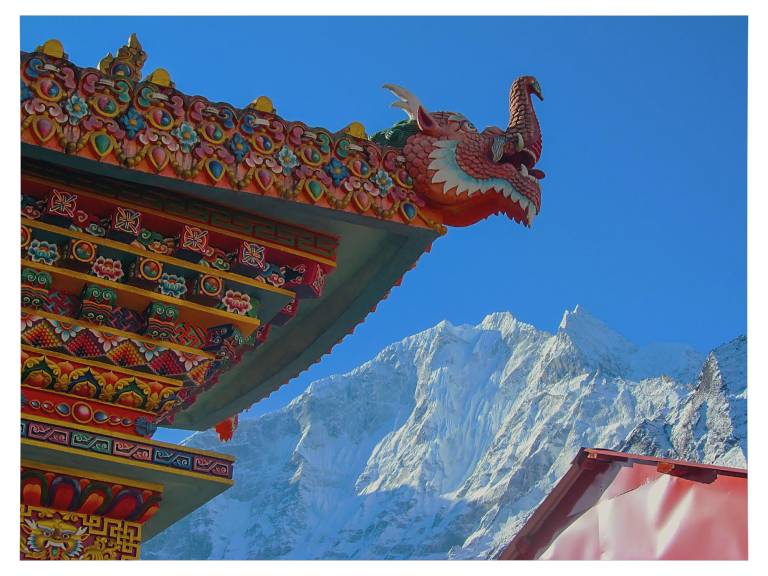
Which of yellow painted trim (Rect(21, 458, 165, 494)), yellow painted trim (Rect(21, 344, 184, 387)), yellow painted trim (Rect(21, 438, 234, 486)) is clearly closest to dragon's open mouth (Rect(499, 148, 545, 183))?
yellow painted trim (Rect(21, 344, 184, 387))

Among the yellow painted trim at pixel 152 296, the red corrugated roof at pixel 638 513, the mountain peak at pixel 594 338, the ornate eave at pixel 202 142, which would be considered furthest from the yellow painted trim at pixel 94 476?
the mountain peak at pixel 594 338

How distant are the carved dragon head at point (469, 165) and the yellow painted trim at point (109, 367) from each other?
2.31 meters

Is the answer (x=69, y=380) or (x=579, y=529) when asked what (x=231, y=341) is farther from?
(x=579, y=529)

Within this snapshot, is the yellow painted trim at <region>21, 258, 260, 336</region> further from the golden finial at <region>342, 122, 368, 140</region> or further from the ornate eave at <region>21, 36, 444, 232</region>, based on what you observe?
the golden finial at <region>342, 122, 368, 140</region>

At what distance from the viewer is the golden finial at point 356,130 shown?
10.4 meters

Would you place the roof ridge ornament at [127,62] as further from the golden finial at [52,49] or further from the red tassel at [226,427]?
the red tassel at [226,427]

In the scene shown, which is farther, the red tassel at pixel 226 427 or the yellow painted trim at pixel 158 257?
the red tassel at pixel 226 427

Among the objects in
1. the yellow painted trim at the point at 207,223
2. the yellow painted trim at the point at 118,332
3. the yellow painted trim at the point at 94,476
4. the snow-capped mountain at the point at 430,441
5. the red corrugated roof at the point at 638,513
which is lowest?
the red corrugated roof at the point at 638,513

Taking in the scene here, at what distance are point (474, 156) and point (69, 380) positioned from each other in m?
3.43

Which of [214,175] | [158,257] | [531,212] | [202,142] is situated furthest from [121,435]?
[531,212]

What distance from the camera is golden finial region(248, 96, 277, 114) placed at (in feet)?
33.2

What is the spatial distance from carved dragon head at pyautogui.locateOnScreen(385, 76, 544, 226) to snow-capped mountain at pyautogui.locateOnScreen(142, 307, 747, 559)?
68.8 ft

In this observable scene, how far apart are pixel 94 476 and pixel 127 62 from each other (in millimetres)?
3050

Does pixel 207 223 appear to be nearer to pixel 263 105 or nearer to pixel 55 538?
pixel 263 105
